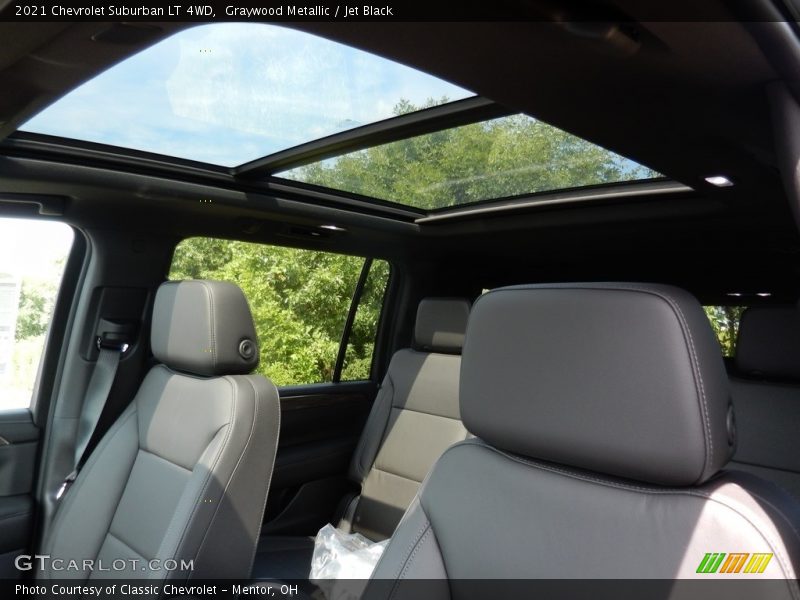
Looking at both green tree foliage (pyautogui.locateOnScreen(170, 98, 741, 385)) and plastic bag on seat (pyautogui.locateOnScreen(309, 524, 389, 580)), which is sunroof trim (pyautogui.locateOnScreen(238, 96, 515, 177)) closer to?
green tree foliage (pyautogui.locateOnScreen(170, 98, 741, 385))

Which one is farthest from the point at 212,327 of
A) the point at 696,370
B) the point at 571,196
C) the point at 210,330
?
the point at 571,196

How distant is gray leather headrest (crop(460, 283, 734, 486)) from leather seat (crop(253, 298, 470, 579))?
1766 millimetres

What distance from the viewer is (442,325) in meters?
3.28

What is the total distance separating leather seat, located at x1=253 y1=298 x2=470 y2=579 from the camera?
10.2ft

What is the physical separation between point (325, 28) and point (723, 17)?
782mm

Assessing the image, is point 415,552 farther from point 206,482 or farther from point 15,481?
point 15,481

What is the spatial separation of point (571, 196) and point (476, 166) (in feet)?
2.17

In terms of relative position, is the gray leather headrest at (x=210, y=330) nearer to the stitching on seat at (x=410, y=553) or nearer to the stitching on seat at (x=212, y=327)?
the stitching on seat at (x=212, y=327)

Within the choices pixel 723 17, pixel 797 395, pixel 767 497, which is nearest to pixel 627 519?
pixel 767 497

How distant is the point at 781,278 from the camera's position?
13.5 ft

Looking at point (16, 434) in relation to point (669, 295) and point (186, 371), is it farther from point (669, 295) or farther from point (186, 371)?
point (669, 295)

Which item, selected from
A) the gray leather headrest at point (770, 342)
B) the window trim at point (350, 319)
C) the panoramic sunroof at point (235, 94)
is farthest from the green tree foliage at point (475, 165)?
the window trim at point (350, 319)

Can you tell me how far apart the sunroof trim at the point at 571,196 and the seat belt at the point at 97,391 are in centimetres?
194

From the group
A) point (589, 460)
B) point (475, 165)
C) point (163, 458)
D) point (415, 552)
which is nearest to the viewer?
point (589, 460)
